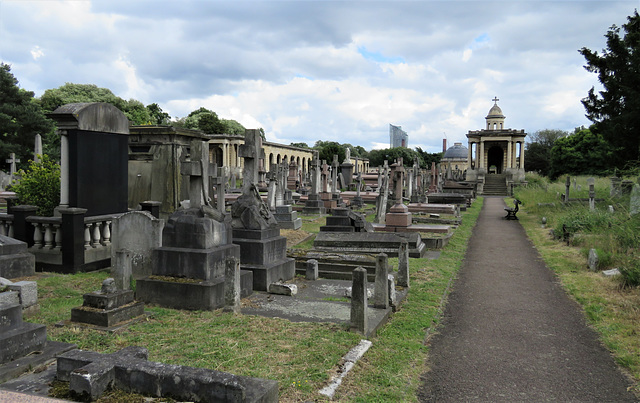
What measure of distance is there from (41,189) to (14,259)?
2.70 m

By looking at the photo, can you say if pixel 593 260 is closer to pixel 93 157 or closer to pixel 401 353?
pixel 401 353

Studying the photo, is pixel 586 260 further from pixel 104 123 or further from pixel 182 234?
pixel 104 123

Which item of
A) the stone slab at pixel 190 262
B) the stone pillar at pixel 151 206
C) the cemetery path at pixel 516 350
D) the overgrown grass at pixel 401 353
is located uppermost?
the stone pillar at pixel 151 206

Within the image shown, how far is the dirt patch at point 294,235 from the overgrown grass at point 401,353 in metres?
4.95

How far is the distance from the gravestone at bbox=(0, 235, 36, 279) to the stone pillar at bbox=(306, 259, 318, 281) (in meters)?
5.09

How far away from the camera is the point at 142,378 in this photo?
142 inches

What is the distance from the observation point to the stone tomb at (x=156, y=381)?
11.3 ft

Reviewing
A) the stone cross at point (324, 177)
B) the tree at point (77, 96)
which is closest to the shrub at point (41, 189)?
the stone cross at point (324, 177)

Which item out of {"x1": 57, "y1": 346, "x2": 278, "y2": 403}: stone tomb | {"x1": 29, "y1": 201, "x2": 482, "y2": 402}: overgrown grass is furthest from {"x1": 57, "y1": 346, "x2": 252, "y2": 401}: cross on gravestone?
{"x1": 29, "y1": 201, "x2": 482, "y2": 402}: overgrown grass

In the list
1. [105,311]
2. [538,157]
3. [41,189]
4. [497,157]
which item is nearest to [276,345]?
[105,311]

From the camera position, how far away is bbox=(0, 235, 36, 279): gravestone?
7.73 meters

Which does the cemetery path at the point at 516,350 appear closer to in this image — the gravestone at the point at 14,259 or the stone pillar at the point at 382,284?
the stone pillar at the point at 382,284

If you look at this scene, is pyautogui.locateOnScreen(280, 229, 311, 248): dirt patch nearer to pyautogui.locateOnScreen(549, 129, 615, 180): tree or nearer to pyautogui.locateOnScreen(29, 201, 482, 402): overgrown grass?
pyautogui.locateOnScreen(29, 201, 482, 402): overgrown grass

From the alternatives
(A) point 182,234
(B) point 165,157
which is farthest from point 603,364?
(B) point 165,157
